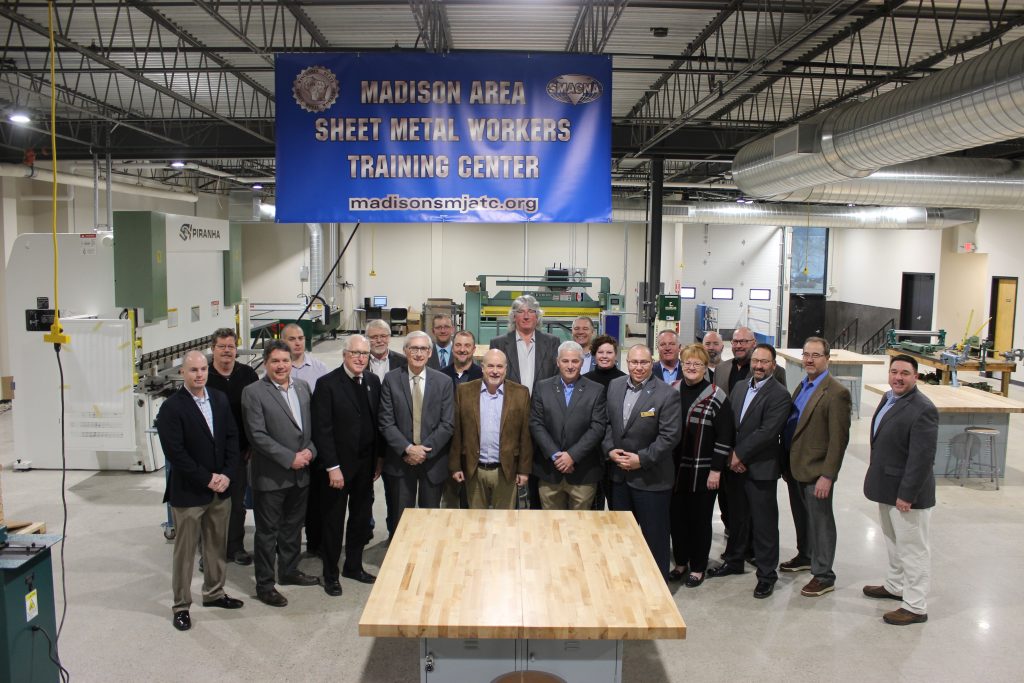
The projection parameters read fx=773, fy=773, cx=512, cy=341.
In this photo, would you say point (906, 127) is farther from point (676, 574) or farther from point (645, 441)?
point (676, 574)

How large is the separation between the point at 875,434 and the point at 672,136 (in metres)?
6.60

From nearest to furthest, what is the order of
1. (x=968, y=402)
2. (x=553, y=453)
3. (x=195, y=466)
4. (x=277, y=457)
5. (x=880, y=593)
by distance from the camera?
(x=195, y=466) → (x=277, y=457) → (x=553, y=453) → (x=880, y=593) → (x=968, y=402)

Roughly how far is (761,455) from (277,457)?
2.87 meters

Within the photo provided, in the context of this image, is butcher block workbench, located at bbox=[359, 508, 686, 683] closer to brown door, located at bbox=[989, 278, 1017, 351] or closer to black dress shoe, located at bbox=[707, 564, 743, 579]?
black dress shoe, located at bbox=[707, 564, 743, 579]

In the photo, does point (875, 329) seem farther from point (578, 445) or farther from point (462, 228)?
point (578, 445)

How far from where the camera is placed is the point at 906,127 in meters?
5.98

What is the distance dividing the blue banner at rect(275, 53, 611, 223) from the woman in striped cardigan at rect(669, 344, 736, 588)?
1.26 meters

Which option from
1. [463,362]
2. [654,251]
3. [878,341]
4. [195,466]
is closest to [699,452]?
[463,362]

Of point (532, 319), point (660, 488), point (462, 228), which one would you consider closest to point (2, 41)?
point (532, 319)

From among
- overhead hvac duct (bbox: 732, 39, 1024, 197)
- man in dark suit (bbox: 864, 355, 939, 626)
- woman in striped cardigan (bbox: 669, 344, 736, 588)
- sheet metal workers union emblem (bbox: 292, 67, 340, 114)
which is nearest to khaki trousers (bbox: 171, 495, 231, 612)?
sheet metal workers union emblem (bbox: 292, 67, 340, 114)

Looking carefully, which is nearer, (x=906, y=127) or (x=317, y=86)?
(x=317, y=86)

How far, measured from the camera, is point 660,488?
14.9 feet

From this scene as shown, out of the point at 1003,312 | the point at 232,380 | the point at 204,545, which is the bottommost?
the point at 204,545

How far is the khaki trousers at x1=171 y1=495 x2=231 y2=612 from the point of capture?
14.0ft
